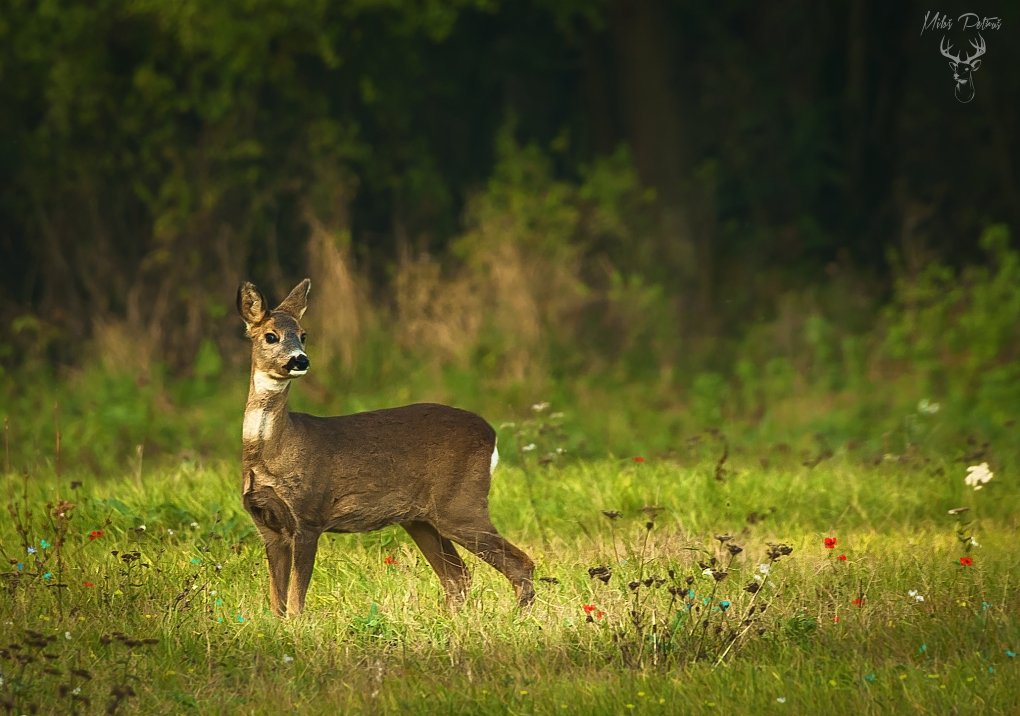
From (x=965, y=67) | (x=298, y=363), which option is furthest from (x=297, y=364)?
(x=965, y=67)

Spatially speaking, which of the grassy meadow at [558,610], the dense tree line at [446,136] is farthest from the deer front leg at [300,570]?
the dense tree line at [446,136]

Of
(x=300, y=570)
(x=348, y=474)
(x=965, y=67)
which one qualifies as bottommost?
(x=300, y=570)

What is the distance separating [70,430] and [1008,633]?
321 inches

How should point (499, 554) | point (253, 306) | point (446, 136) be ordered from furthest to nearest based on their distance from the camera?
point (446, 136)
point (499, 554)
point (253, 306)

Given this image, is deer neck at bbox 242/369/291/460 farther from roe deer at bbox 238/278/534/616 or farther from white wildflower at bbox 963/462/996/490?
white wildflower at bbox 963/462/996/490

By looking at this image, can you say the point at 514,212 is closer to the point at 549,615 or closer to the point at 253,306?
the point at 253,306

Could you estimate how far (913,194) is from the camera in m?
20.5

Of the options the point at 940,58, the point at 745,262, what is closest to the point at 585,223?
the point at 745,262

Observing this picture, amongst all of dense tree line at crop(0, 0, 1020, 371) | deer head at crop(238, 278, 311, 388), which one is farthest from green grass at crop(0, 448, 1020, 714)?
dense tree line at crop(0, 0, 1020, 371)

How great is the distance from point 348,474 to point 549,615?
1086mm

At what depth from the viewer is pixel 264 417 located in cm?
682

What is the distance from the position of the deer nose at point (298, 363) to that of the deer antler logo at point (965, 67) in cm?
1406

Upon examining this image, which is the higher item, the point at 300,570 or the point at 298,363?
the point at 298,363

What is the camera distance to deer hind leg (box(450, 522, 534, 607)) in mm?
7051
